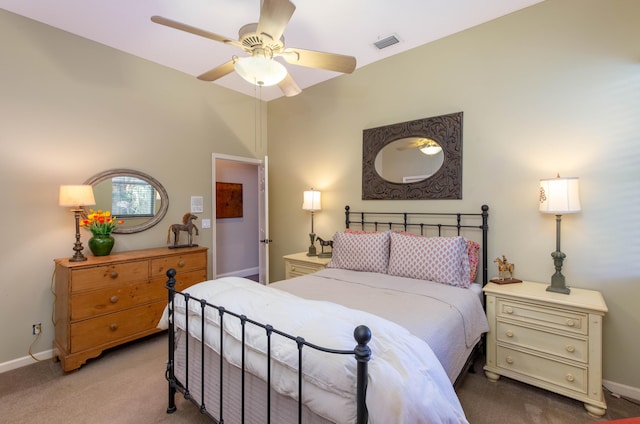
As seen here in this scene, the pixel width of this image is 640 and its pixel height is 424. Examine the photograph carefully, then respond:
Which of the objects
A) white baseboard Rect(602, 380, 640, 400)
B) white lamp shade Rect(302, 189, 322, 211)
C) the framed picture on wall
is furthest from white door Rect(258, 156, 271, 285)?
white baseboard Rect(602, 380, 640, 400)

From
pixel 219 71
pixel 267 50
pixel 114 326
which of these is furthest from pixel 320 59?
pixel 114 326

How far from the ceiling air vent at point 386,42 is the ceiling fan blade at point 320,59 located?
1006 mm

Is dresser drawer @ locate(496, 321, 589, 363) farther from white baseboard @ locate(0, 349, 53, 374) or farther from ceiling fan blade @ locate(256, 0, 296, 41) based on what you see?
white baseboard @ locate(0, 349, 53, 374)

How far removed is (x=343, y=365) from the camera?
1.11 m

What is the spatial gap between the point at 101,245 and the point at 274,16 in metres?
2.62

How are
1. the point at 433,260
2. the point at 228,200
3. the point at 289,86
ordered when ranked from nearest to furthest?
the point at 433,260 < the point at 289,86 < the point at 228,200

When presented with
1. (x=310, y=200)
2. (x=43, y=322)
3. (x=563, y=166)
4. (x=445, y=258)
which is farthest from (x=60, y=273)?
(x=563, y=166)

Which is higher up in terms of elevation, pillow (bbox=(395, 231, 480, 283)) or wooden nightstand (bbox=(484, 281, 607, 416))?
pillow (bbox=(395, 231, 480, 283))

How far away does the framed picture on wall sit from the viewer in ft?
17.8

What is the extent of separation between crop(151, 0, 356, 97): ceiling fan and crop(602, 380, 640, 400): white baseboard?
10.2ft

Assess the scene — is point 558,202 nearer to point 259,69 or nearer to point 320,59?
point 320,59

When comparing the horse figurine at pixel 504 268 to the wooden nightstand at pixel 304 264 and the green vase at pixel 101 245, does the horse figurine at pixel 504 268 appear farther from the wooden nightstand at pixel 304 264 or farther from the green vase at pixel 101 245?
the green vase at pixel 101 245

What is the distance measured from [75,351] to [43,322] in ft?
1.94

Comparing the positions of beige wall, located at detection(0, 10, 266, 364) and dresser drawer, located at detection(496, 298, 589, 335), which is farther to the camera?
beige wall, located at detection(0, 10, 266, 364)
